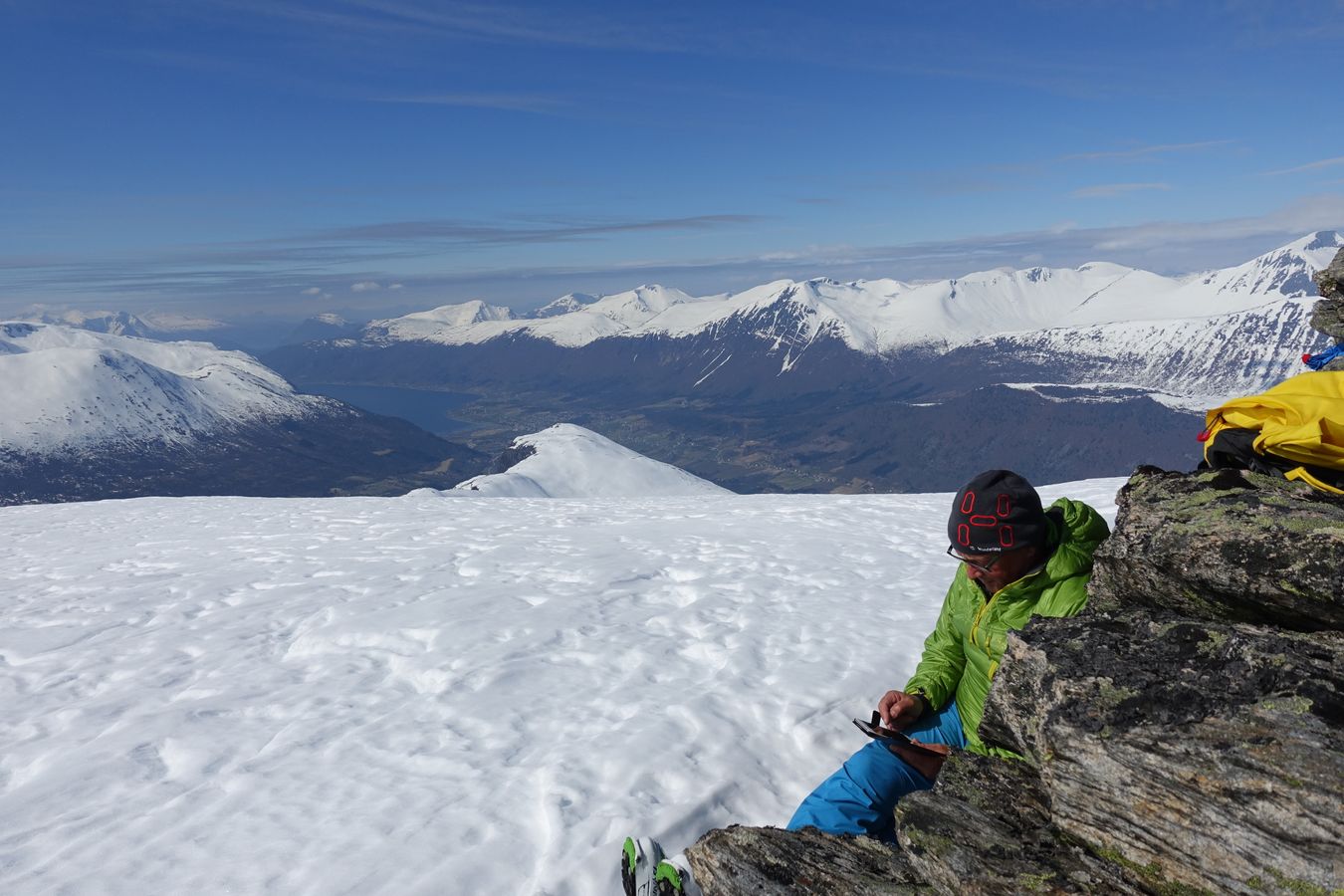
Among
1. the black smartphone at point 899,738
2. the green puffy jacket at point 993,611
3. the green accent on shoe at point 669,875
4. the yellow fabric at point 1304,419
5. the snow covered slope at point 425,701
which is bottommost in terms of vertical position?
the snow covered slope at point 425,701

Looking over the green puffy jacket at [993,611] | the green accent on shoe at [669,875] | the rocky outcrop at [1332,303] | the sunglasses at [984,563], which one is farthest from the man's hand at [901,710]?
Answer: the rocky outcrop at [1332,303]

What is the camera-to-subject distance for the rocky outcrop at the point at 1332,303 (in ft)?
30.2

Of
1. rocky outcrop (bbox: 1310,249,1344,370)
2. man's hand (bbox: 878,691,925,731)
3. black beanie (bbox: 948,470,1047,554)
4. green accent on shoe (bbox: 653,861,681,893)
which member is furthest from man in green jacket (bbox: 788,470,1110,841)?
rocky outcrop (bbox: 1310,249,1344,370)

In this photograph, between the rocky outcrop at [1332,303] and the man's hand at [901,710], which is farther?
the rocky outcrop at [1332,303]

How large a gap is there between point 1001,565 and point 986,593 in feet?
1.48

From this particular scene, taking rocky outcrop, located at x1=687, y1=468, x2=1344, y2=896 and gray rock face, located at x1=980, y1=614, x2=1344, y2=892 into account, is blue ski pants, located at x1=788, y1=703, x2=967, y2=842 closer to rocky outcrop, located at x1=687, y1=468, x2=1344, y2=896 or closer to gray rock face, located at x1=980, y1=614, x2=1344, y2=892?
rocky outcrop, located at x1=687, y1=468, x2=1344, y2=896

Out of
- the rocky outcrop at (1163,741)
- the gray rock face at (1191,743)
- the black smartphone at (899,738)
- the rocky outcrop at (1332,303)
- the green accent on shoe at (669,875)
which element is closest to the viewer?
the gray rock face at (1191,743)

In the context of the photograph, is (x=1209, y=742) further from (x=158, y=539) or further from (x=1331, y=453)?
(x=158, y=539)

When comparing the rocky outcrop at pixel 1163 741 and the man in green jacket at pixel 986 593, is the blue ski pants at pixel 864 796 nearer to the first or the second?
the man in green jacket at pixel 986 593

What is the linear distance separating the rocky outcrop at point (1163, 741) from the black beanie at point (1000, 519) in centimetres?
54

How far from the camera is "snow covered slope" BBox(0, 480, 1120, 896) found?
6637 millimetres

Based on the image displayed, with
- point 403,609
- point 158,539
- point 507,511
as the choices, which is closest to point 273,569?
point 403,609

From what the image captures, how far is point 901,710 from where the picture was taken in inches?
260

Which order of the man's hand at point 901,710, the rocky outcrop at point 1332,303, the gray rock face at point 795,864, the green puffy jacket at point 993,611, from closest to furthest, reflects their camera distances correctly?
1. the gray rock face at point 795,864
2. the green puffy jacket at point 993,611
3. the man's hand at point 901,710
4. the rocky outcrop at point 1332,303
